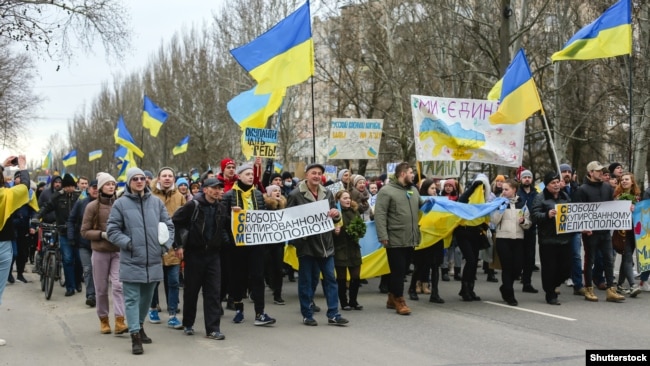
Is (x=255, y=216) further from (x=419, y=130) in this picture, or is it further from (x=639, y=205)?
(x=639, y=205)

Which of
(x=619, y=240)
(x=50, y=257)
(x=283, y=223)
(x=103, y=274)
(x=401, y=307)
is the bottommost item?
(x=401, y=307)

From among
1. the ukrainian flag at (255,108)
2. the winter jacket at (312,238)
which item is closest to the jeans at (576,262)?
the winter jacket at (312,238)

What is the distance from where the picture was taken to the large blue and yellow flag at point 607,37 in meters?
12.2

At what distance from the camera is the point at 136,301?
26.8 ft

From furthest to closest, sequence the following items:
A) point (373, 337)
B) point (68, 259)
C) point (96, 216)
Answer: point (68, 259), point (96, 216), point (373, 337)

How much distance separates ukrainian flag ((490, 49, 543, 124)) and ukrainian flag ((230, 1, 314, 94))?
3108 millimetres

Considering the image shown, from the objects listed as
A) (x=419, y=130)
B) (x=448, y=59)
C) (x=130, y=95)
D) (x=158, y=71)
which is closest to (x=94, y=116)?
(x=130, y=95)

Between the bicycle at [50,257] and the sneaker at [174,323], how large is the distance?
11.8 ft

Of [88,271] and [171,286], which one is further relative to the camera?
[88,271]

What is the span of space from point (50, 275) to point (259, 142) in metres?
4.14

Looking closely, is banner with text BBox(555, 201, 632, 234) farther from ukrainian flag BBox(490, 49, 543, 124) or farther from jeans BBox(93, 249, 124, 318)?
jeans BBox(93, 249, 124, 318)

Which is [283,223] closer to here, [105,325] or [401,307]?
[401,307]

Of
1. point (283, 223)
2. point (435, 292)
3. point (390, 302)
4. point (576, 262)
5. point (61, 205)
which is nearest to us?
point (283, 223)

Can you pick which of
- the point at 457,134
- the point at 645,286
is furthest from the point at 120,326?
the point at 645,286
